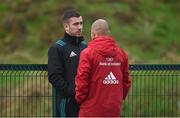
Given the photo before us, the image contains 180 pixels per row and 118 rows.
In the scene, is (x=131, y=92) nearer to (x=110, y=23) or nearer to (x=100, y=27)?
(x=100, y=27)

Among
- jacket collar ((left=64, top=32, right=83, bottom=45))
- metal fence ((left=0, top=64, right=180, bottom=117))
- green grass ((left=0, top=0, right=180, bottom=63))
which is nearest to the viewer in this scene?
jacket collar ((left=64, top=32, right=83, bottom=45))

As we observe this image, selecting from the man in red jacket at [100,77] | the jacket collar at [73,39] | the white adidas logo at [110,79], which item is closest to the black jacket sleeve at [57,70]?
the jacket collar at [73,39]

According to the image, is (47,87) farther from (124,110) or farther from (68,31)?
A: (68,31)

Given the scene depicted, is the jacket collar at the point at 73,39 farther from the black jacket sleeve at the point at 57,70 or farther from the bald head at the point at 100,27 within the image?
the bald head at the point at 100,27

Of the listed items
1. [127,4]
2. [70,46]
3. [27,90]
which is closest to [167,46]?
[127,4]

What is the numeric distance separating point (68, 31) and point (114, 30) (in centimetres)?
990

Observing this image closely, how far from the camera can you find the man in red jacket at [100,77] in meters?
8.14

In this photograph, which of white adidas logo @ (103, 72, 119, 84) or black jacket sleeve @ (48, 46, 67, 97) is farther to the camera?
black jacket sleeve @ (48, 46, 67, 97)

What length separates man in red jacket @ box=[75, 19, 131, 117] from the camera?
8.14 meters

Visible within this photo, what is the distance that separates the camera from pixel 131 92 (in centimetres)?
1207

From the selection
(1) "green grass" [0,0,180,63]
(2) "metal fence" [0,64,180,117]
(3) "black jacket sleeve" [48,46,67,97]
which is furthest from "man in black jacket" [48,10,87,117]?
(1) "green grass" [0,0,180,63]

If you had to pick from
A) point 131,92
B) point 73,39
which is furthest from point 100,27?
point 131,92

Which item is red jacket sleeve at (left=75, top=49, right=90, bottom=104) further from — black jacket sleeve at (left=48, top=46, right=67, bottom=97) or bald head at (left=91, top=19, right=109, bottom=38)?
black jacket sleeve at (left=48, top=46, right=67, bottom=97)

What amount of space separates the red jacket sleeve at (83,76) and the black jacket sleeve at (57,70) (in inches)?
21.8
